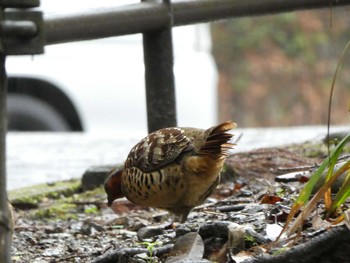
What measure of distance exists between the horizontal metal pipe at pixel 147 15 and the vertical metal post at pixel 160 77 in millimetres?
110

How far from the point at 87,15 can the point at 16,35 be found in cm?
109


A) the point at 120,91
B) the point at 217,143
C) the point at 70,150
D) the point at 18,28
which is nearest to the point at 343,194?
the point at 217,143

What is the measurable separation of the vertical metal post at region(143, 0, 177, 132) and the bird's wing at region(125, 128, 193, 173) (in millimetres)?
490

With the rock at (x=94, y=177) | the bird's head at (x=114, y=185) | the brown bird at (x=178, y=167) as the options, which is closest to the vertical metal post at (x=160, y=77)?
the bird's head at (x=114, y=185)

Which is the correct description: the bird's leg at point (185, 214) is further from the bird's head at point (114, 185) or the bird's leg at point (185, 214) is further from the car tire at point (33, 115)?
the car tire at point (33, 115)

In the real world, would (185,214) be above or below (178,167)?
below

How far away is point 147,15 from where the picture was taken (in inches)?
196

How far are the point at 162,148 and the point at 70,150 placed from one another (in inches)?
186

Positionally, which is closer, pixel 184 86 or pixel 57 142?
pixel 57 142

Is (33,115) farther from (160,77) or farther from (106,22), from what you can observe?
(106,22)

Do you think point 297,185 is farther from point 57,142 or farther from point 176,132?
point 57,142

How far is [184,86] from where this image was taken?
458 inches

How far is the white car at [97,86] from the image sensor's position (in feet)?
38.6

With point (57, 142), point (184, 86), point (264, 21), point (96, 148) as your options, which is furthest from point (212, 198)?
point (264, 21)
